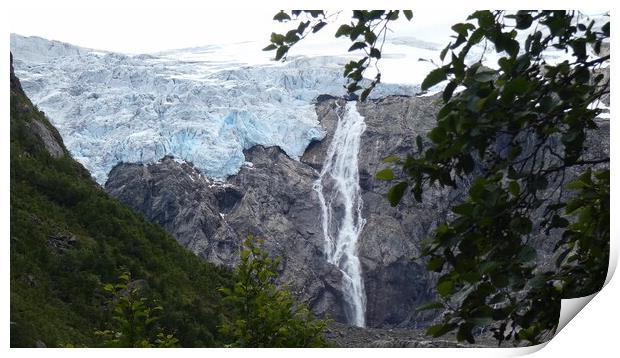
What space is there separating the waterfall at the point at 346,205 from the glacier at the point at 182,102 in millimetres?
184

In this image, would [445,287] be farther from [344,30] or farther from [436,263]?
[344,30]

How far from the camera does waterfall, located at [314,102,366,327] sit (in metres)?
4.44

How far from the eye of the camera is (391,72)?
4047 millimetres

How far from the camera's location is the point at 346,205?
15.4 feet

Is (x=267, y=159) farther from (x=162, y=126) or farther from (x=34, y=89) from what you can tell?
(x=34, y=89)

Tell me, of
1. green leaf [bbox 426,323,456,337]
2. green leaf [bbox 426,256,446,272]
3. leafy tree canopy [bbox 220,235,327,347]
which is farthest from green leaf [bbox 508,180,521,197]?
leafy tree canopy [bbox 220,235,327,347]

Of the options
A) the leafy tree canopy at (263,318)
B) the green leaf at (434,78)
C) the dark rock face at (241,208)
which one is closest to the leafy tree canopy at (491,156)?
the green leaf at (434,78)

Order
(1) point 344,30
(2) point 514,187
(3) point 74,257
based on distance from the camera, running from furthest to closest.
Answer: (3) point 74,257 < (1) point 344,30 < (2) point 514,187

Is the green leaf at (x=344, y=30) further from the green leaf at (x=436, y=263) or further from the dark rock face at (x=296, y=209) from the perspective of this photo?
the dark rock face at (x=296, y=209)

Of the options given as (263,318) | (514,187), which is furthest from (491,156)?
(263,318)

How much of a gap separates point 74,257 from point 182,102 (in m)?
1.07

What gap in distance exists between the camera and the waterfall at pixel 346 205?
175 inches

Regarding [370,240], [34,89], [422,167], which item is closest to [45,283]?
[34,89]

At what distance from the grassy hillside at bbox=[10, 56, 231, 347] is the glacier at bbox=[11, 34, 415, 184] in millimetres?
200
